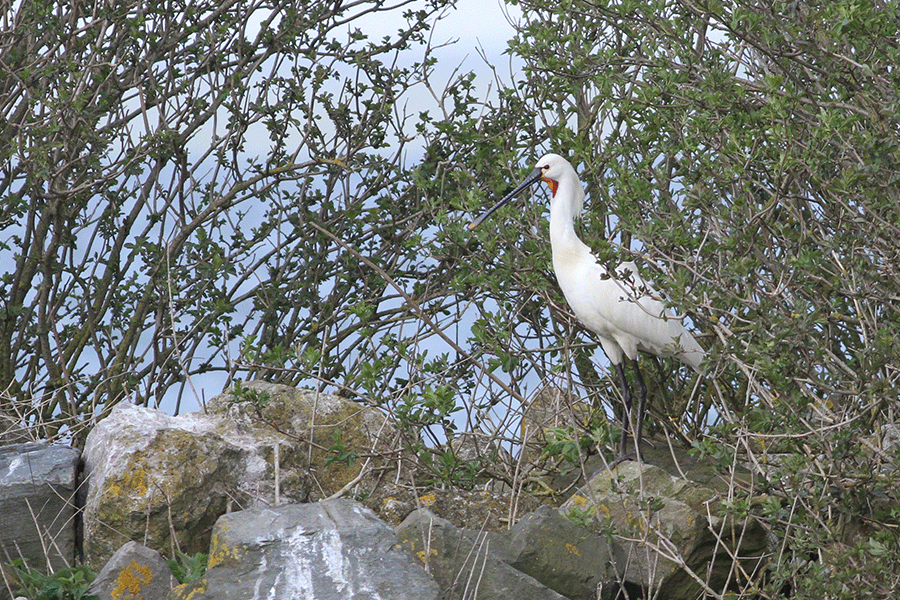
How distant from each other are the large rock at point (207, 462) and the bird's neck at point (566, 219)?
1.37 meters

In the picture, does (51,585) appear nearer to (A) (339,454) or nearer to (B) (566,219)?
(A) (339,454)

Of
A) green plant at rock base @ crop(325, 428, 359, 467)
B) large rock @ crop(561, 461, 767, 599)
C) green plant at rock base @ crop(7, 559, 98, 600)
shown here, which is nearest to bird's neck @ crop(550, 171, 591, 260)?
large rock @ crop(561, 461, 767, 599)

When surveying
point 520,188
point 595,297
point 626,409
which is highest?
point 520,188

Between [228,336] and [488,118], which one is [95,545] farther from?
[488,118]

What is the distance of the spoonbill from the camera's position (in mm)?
5910

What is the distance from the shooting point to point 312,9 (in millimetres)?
7543

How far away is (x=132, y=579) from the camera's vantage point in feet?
13.6

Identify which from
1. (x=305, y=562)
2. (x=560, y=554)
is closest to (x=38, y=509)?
(x=305, y=562)

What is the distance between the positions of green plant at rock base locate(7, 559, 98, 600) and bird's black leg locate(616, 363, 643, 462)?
118 inches

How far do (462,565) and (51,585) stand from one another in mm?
1635

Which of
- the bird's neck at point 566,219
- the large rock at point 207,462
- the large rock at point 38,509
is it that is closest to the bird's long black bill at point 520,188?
the bird's neck at point 566,219

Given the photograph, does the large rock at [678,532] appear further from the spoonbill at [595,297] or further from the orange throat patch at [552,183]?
the orange throat patch at [552,183]

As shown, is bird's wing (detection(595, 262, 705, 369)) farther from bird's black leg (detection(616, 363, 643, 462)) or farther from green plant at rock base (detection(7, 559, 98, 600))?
green plant at rock base (detection(7, 559, 98, 600))

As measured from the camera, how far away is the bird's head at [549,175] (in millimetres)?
6160
